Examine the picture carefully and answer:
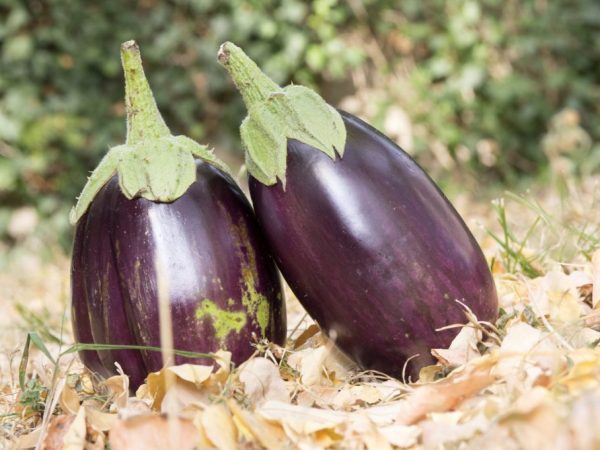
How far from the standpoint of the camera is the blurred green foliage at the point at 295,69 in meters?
4.58

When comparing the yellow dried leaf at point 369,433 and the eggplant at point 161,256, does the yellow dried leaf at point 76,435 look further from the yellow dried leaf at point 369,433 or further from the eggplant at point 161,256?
the yellow dried leaf at point 369,433

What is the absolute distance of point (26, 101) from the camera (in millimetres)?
4480

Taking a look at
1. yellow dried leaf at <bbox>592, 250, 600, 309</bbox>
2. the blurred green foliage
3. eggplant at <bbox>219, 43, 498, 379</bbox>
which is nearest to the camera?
eggplant at <bbox>219, 43, 498, 379</bbox>

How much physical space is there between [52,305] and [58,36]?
207 cm

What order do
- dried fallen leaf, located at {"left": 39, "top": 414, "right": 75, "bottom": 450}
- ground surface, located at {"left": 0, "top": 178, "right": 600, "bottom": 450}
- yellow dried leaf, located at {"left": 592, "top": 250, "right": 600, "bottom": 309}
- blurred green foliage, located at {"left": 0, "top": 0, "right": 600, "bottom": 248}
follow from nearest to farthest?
ground surface, located at {"left": 0, "top": 178, "right": 600, "bottom": 450}
dried fallen leaf, located at {"left": 39, "top": 414, "right": 75, "bottom": 450}
yellow dried leaf, located at {"left": 592, "top": 250, "right": 600, "bottom": 309}
blurred green foliage, located at {"left": 0, "top": 0, "right": 600, "bottom": 248}

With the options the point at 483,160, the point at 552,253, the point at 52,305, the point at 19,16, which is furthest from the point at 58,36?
the point at 552,253

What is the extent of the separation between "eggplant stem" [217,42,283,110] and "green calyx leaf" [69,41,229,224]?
15 centimetres

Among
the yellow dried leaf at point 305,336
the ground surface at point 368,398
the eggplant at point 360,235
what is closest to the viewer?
the ground surface at point 368,398

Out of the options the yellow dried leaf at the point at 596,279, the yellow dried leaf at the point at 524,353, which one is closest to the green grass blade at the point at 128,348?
the yellow dried leaf at the point at 524,353

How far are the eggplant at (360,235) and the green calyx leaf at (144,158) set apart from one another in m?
0.13

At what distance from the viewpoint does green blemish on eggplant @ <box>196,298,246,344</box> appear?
4.74ft

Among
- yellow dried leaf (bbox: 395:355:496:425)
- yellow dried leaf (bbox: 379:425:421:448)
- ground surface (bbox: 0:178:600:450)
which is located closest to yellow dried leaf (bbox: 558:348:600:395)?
ground surface (bbox: 0:178:600:450)

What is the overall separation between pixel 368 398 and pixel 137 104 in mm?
709

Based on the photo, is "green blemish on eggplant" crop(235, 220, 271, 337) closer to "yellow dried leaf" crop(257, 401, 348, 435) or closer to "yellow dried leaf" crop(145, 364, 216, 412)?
"yellow dried leaf" crop(145, 364, 216, 412)
